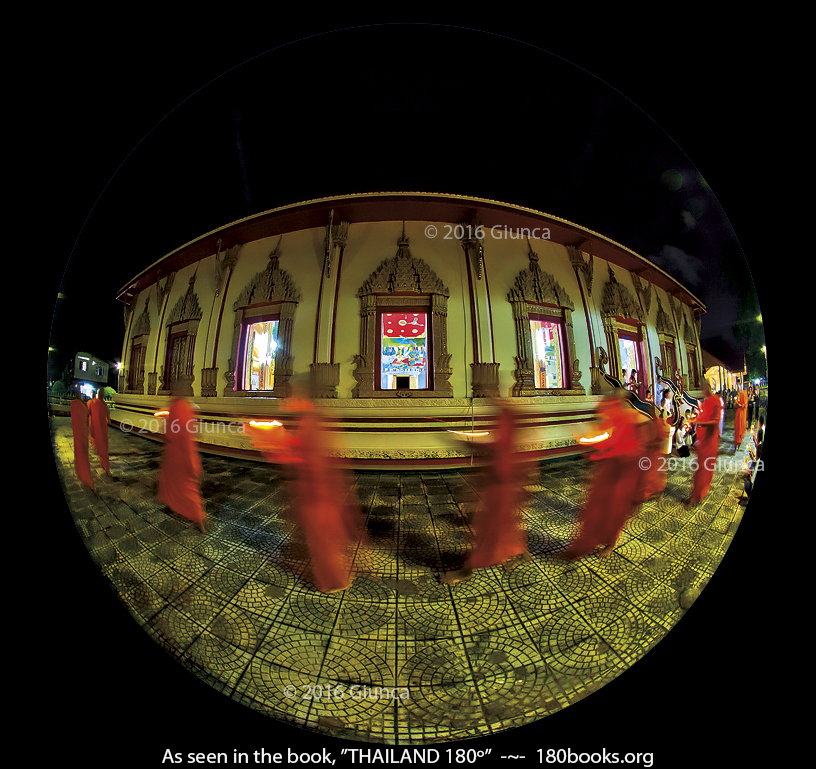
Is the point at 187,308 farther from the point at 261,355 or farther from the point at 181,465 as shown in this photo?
the point at 181,465

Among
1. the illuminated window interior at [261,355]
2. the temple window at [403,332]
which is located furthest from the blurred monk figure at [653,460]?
the illuminated window interior at [261,355]

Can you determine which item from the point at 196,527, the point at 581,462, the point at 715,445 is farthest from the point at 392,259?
the point at 715,445

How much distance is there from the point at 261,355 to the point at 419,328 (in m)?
0.40

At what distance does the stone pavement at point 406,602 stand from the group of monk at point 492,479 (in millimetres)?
33

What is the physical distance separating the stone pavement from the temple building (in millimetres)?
135

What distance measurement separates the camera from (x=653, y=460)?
0.84m

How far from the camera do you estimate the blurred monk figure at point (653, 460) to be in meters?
0.79

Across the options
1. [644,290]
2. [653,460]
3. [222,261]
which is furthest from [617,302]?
[222,261]

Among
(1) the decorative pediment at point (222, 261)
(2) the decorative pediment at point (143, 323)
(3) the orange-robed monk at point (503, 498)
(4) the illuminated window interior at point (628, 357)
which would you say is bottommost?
(3) the orange-robed monk at point (503, 498)

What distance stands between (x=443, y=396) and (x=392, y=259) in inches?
14.5

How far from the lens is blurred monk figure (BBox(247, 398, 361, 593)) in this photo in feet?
2.46

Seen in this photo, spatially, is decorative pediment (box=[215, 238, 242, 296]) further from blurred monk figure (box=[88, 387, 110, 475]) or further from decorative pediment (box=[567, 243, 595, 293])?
decorative pediment (box=[567, 243, 595, 293])

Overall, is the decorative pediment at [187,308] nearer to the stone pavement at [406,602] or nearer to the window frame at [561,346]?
the stone pavement at [406,602]

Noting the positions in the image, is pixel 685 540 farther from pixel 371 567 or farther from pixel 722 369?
pixel 371 567
